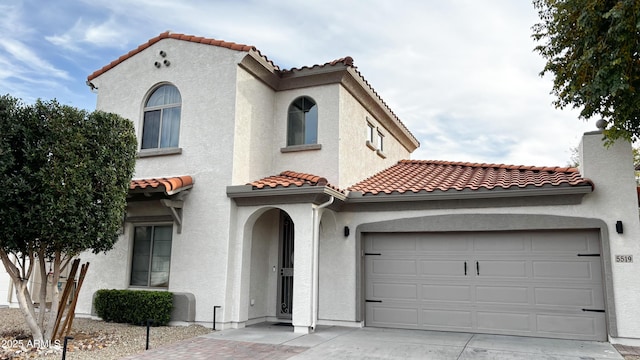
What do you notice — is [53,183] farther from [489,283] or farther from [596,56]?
[596,56]

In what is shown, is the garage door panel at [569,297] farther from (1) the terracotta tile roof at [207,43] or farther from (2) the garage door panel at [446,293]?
(1) the terracotta tile roof at [207,43]

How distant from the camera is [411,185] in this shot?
470 inches

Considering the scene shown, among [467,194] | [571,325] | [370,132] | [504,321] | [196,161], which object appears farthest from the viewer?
[370,132]

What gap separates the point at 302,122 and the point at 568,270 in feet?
23.9

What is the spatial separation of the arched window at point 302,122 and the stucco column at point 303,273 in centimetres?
289

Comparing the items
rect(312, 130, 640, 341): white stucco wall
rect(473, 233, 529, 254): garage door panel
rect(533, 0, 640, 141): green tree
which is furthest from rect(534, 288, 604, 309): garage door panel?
rect(533, 0, 640, 141): green tree

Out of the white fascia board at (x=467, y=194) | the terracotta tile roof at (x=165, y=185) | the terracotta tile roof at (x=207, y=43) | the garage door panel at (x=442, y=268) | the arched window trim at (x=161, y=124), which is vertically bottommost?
the garage door panel at (x=442, y=268)

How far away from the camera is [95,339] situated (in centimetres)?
920

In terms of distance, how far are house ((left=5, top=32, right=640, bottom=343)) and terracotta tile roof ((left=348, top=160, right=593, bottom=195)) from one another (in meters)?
0.08

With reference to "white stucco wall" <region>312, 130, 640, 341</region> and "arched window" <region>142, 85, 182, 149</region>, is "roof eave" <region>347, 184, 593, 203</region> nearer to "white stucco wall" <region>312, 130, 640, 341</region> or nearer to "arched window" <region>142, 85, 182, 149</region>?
"white stucco wall" <region>312, 130, 640, 341</region>

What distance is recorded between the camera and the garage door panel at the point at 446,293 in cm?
1066

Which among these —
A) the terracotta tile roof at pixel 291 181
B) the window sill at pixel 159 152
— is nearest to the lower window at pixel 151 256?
the window sill at pixel 159 152

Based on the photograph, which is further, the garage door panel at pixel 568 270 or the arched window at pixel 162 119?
the arched window at pixel 162 119

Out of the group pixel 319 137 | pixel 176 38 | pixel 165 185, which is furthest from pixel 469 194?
pixel 176 38
